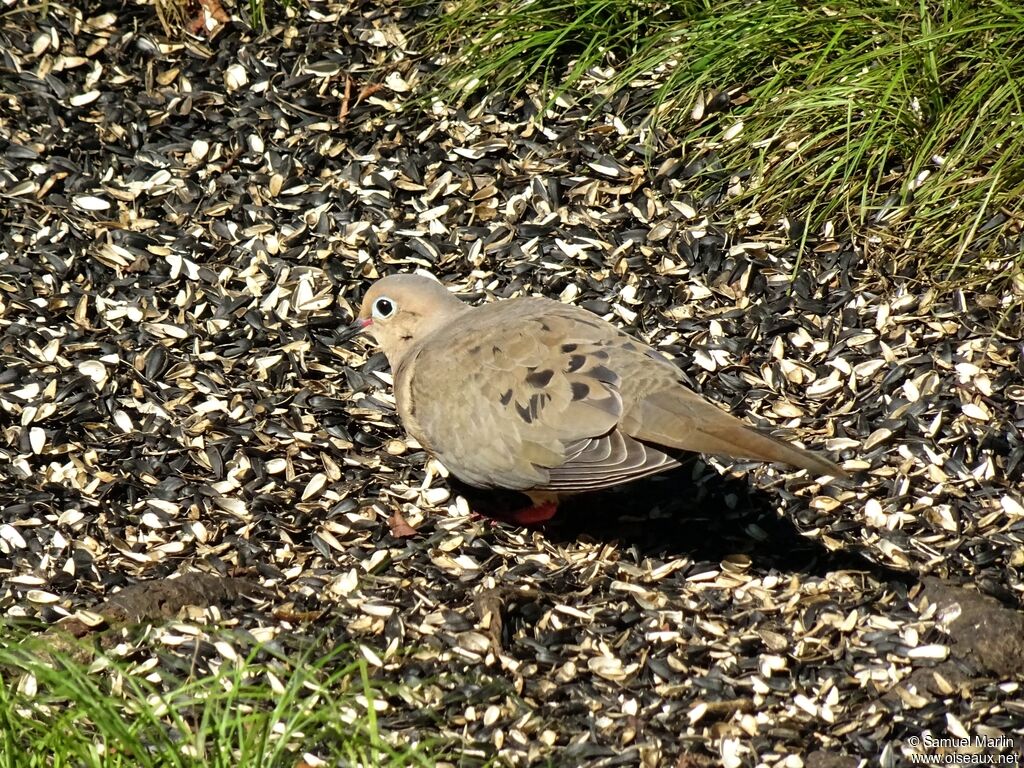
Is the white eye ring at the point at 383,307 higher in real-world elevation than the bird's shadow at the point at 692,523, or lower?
higher

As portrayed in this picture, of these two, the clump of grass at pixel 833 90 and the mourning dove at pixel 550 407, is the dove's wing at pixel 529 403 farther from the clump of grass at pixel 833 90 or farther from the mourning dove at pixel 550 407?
the clump of grass at pixel 833 90

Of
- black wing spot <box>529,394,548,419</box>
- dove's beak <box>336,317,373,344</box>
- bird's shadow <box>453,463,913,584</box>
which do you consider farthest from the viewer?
dove's beak <box>336,317,373,344</box>

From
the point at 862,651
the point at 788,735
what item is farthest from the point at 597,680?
the point at 862,651

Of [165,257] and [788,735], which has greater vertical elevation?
[165,257]

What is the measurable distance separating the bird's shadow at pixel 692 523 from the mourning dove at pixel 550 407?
186 mm

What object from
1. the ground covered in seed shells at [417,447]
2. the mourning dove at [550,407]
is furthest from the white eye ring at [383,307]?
the ground covered in seed shells at [417,447]

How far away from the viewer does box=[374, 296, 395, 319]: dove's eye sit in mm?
5129

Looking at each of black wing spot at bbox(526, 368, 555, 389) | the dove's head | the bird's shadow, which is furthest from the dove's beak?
black wing spot at bbox(526, 368, 555, 389)

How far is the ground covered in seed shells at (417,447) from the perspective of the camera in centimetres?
421

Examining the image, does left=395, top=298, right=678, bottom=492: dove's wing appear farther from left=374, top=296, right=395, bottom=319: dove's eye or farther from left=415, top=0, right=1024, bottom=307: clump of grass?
left=415, top=0, right=1024, bottom=307: clump of grass

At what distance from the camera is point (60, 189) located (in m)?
6.12

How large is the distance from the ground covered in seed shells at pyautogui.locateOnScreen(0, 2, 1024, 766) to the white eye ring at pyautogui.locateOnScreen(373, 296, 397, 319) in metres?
0.43

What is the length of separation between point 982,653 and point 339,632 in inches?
89.8

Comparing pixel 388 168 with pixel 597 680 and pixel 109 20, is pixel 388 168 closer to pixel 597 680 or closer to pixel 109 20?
pixel 109 20
